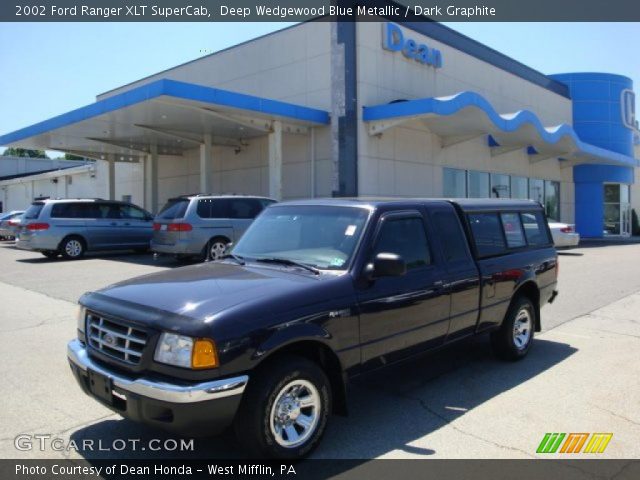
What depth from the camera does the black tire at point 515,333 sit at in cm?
583

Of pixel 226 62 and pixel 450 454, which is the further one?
pixel 226 62

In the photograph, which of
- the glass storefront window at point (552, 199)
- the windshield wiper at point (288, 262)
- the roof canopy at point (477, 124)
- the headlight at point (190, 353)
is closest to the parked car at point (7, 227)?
the roof canopy at point (477, 124)

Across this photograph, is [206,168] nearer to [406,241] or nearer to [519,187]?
[406,241]

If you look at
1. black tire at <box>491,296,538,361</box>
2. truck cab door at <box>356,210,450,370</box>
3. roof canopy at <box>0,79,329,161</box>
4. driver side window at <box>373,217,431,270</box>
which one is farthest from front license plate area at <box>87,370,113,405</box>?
roof canopy at <box>0,79,329,161</box>

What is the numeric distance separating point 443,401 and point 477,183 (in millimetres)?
20956

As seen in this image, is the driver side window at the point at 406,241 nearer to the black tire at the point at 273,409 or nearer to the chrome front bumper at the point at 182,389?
the black tire at the point at 273,409

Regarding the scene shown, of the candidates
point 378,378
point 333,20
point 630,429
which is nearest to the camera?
point 630,429

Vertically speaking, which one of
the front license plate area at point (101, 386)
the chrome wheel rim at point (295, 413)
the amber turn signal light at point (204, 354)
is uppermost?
the amber turn signal light at point (204, 354)

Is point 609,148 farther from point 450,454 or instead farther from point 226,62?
point 450,454

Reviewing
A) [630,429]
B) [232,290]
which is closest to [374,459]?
[232,290]

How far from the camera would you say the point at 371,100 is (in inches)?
733

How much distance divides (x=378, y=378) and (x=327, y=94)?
49.4ft

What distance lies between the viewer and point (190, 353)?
127 inches

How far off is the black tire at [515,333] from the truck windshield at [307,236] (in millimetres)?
2408
